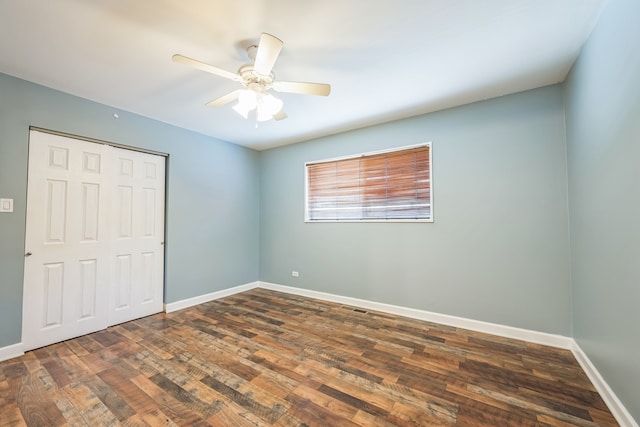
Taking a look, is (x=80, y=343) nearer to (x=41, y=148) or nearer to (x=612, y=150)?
(x=41, y=148)

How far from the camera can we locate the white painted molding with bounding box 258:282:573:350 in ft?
8.20

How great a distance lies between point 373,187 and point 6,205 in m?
3.87

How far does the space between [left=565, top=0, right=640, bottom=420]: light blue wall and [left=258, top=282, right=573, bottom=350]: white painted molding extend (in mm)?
260

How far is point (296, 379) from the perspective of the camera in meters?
2.01

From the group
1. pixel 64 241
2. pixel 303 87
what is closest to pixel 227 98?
pixel 303 87

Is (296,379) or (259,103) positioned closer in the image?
(296,379)

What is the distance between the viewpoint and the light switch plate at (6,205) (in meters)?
2.33

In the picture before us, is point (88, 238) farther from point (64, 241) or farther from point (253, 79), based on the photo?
point (253, 79)

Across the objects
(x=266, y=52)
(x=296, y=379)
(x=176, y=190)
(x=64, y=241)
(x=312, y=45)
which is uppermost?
(x=312, y=45)

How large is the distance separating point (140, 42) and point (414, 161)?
9.82 feet

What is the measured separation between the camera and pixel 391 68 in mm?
2285

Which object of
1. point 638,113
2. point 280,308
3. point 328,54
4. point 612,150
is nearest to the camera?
point 638,113

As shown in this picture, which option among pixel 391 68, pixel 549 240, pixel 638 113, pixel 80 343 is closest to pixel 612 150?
pixel 638 113

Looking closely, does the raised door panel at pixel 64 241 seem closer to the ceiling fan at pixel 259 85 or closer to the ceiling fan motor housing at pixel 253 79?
the ceiling fan at pixel 259 85
